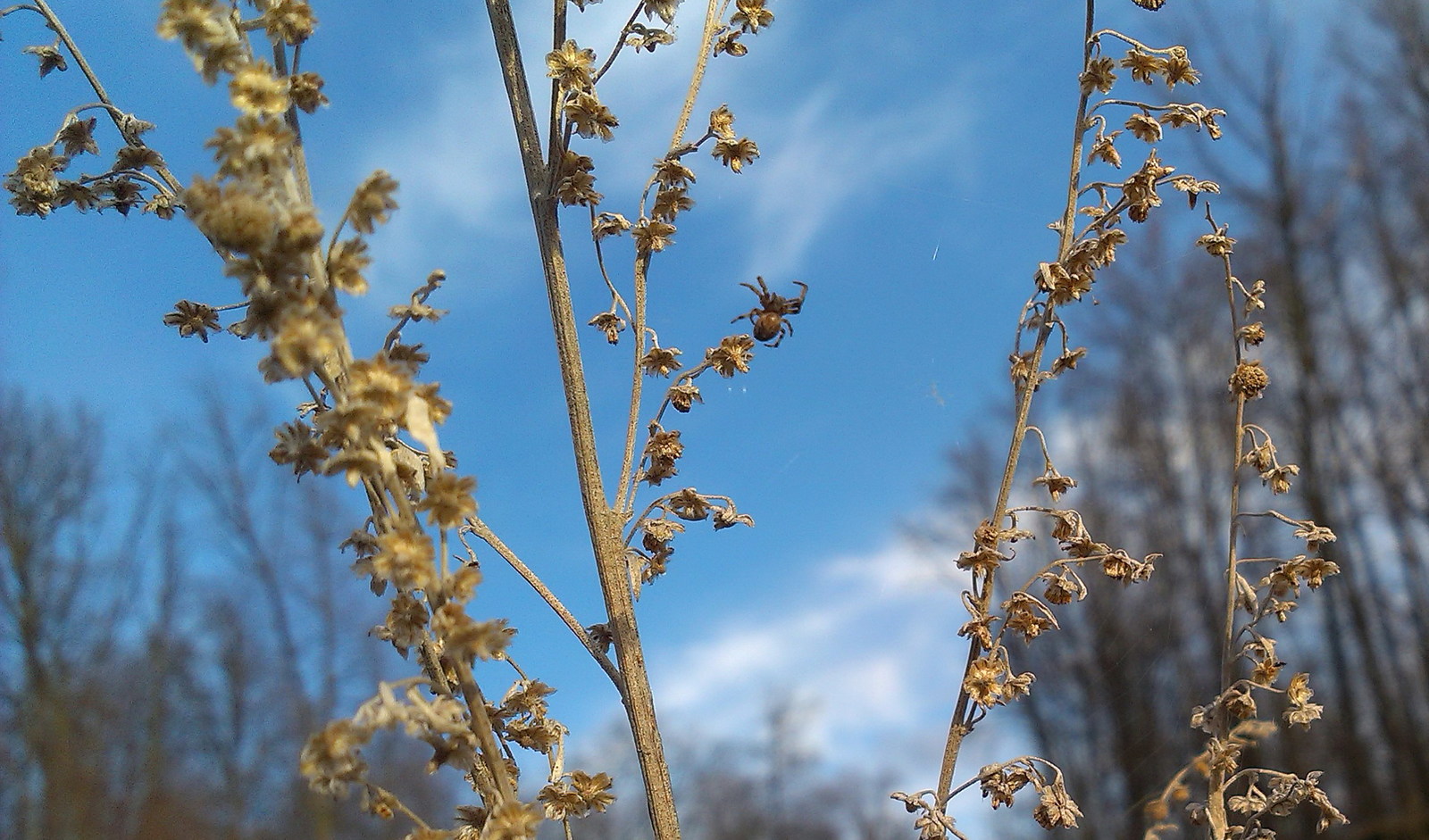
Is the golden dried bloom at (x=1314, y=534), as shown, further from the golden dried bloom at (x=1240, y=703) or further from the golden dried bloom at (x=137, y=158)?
the golden dried bloom at (x=137, y=158)

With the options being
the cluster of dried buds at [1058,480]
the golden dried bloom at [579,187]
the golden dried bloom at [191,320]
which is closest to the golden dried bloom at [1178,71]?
the cluster of dried buds at [1058,480]

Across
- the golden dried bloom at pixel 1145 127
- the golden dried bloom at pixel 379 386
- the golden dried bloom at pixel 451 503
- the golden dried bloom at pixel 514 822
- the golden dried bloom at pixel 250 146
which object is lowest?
the golden dried bloom at pixel 514 822

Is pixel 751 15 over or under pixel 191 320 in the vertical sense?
over

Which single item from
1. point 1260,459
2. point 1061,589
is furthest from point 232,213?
point 1260,459

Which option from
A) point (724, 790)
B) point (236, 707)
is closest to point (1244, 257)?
point (236, 707)

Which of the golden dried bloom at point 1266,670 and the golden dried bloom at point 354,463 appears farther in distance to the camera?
the golden dried bloom at point 1266,670

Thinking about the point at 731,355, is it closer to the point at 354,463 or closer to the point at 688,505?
the point at 688,505

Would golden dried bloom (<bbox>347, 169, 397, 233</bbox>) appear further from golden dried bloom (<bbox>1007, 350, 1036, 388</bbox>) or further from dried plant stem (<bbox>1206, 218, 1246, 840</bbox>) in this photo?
dried plant stem (<bbox>1206, 218, 1246, 840</bbox>)
